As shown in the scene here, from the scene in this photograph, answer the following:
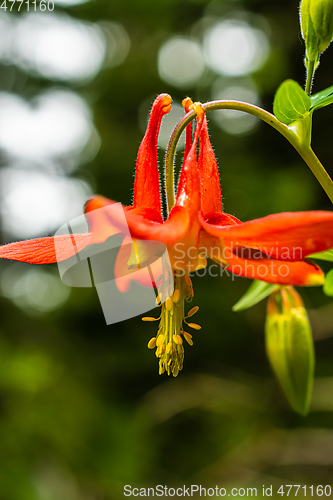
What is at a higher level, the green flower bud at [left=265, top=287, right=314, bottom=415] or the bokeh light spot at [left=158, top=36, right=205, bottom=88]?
the bokeh light spot at [left=158, top=36, right=205, bottom=88]

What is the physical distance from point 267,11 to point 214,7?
26.6 inches

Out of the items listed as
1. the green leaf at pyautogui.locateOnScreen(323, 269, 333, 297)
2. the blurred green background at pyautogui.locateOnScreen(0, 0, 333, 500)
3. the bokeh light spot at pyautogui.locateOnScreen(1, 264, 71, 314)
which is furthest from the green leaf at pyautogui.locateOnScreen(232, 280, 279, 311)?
the bokeh light spot at pyautogui.locateOnScreen(1, 264, 71, 314)

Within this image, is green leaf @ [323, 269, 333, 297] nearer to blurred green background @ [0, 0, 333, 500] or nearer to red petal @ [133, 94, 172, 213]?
red petal @ [133, 94, 172, 213]

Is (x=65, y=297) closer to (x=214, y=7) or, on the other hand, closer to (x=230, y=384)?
(x=230, y=384)

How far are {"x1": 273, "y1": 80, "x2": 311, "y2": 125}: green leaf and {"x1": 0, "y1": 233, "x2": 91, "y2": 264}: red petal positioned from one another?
443 mm

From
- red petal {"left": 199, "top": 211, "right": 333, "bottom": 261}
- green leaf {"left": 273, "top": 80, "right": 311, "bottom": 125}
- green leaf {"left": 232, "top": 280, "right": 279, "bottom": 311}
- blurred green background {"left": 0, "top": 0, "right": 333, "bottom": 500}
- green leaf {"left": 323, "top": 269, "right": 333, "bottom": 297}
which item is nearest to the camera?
red petal {"left": 199, "top": 211, "right": 333, "bottom": 261}

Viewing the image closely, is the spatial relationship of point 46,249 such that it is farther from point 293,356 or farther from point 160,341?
point 293,356

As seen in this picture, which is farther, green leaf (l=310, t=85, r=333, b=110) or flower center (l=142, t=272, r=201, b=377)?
flower center (l=142, t=272, r=201, b=377)

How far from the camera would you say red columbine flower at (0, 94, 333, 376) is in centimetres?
59

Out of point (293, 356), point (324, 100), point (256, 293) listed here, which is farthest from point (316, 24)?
point (293, 356)

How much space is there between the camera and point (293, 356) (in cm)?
110

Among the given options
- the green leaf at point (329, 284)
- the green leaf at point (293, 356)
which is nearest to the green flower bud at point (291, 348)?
the green leaf at point (293, 356)

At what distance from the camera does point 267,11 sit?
16.0 ft

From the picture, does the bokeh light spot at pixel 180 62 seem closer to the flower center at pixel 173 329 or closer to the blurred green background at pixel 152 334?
the blurred green background at pixel 152 334
